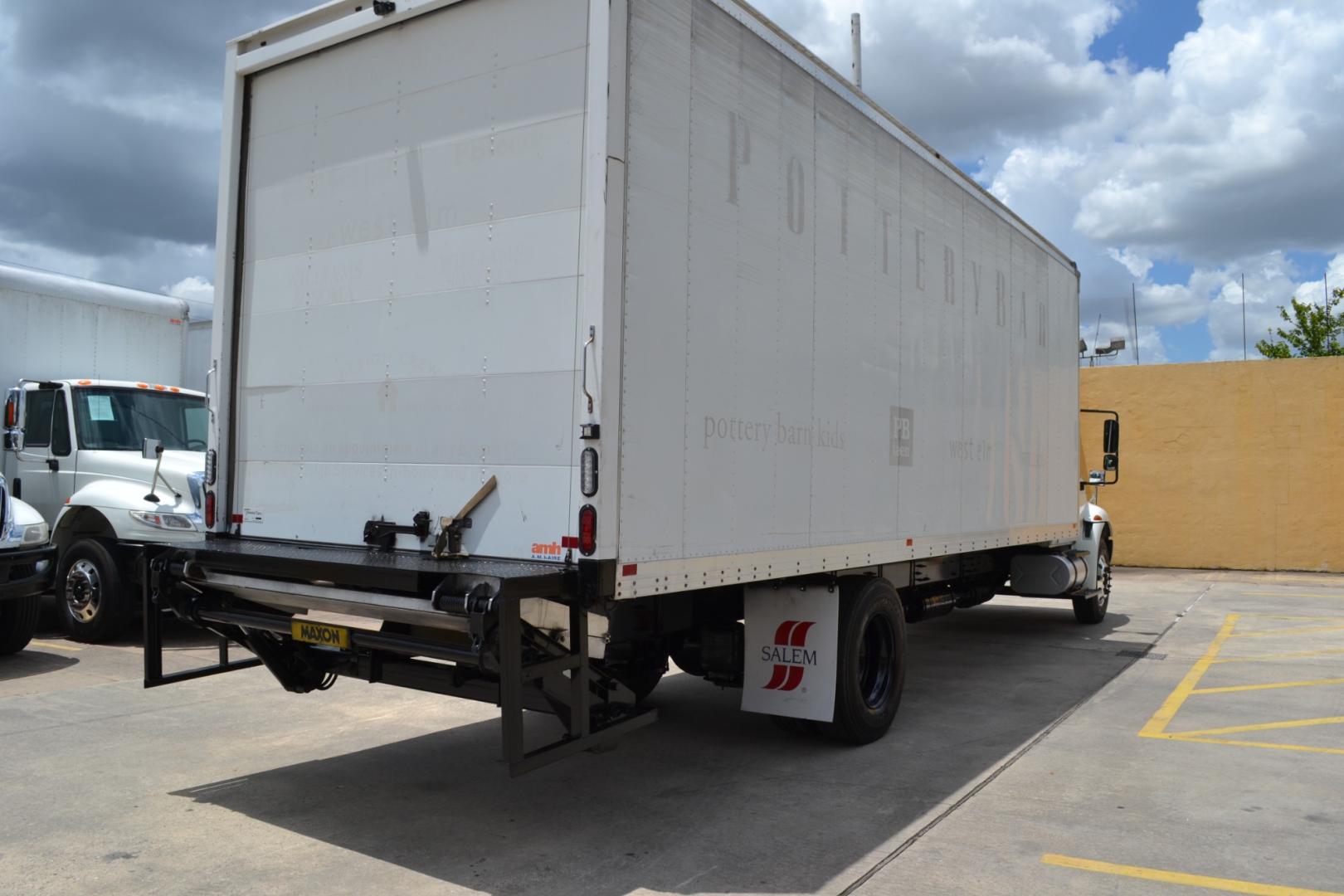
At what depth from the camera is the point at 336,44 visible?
5633 millimetres

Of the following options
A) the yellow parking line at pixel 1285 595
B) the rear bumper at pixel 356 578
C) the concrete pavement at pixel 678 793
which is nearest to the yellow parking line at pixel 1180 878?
the concrete pavement at pixel 678 793

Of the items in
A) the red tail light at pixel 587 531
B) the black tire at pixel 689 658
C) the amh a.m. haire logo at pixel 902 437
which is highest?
the amh a.m. haire logo at pixel 902 437

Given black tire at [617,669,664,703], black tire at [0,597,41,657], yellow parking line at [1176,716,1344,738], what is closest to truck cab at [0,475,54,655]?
black tire at [0,597,41,657]

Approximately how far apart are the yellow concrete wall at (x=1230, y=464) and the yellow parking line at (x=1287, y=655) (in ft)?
29.7

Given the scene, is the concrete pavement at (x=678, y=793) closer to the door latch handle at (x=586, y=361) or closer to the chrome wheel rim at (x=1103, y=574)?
the door latch handle at (x=586, y=361)

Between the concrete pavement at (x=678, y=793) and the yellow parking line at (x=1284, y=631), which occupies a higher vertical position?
Result: the yellow parking line at (x=1284, y=631)

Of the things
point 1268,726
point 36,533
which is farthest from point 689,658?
point 36,533

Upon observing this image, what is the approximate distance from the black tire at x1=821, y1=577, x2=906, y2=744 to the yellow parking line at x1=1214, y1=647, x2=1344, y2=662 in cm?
492

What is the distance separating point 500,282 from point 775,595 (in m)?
2.53

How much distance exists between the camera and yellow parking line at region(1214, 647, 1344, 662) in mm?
10086

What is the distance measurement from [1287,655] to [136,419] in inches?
466

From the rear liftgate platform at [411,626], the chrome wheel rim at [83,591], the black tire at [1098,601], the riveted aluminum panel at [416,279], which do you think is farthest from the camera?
the black tire at [1098,601]

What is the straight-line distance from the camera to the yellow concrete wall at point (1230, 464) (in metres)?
18.6

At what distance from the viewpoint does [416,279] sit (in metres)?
5.24
